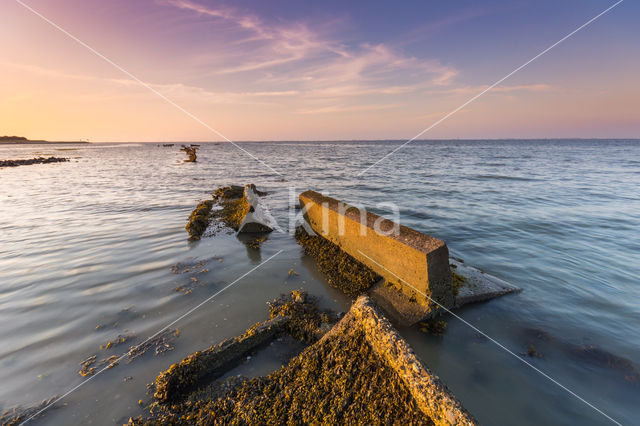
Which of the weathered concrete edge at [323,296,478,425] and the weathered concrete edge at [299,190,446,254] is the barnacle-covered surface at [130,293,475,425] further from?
the weathered concrete edge at [299,190,446,254]

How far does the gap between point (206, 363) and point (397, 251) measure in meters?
3.15

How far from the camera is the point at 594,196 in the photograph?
508 inches

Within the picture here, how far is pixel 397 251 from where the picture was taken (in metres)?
4.24

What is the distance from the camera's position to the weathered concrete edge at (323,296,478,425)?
1.84 m

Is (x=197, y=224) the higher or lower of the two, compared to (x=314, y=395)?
higher

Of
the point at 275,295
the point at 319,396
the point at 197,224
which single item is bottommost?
the point at 275,295

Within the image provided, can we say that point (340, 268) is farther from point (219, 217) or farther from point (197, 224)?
point (219, 217)

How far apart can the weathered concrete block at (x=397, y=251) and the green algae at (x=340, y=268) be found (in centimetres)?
14

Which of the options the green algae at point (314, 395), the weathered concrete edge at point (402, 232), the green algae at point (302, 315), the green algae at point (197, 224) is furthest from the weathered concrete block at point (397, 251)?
the green algae at point (197, 224)

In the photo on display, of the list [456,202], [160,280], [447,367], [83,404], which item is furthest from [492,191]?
[83,404]

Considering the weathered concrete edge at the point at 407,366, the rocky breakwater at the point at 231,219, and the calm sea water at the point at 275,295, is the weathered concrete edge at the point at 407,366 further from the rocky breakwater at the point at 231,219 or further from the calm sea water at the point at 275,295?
the rocky breakwater at the point at 231,219

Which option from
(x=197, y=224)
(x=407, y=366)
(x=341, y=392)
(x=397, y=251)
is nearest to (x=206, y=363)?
(x=341, y=392)

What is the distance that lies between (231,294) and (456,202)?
11.5 meters

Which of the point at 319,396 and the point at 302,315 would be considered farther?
the point at 302,315
